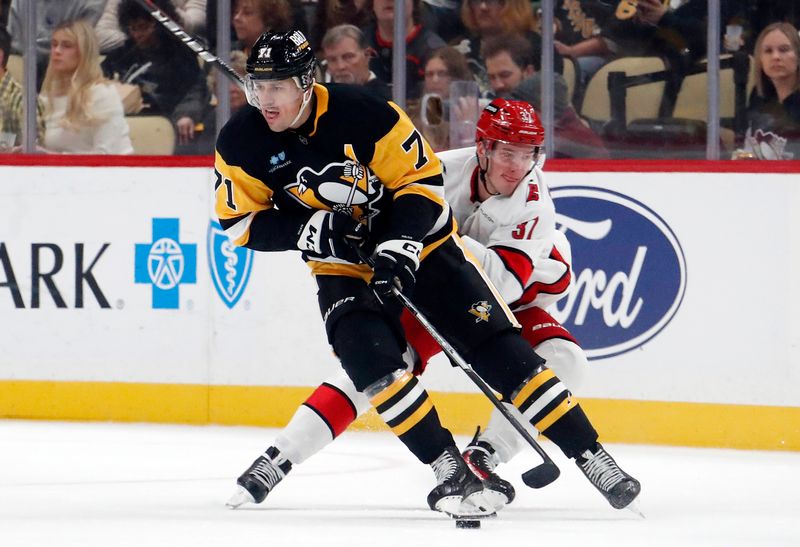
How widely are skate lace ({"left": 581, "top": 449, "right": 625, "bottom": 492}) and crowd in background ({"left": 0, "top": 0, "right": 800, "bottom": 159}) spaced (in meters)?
1.76

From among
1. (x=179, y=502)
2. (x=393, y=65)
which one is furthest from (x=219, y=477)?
(x=393, y=65)

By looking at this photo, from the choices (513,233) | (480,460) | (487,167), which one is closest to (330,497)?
(480,460)

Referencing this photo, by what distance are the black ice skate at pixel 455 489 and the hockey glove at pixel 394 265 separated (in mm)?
369

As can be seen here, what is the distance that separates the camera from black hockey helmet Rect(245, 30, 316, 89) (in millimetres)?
2984

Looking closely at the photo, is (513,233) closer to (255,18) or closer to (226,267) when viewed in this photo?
(226,267)

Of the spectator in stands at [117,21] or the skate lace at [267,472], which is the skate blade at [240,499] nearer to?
the skate lace at [267,472]

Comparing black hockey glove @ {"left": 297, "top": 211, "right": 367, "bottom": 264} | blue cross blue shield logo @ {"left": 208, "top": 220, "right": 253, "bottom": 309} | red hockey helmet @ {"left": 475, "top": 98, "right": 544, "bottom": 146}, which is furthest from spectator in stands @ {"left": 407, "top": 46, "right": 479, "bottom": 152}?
black hockey glove @ {"left": 297, "top": 211, "right": 367, "bottom": 264}

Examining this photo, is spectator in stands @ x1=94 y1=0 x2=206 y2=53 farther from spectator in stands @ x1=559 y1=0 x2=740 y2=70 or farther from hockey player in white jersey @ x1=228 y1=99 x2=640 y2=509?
hockey player in white jersey @ x1=228 y1=99 x2=640 y2=509

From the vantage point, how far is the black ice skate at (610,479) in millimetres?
3025

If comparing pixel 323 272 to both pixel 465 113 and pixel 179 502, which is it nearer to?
pixel 179 502

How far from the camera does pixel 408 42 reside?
477cm

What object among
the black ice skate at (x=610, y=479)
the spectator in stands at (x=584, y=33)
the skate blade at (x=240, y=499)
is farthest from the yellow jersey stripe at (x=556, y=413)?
the spectator in stands at (x=584, y=33)

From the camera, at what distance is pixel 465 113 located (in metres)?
4.77

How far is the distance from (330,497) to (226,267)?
145cm
